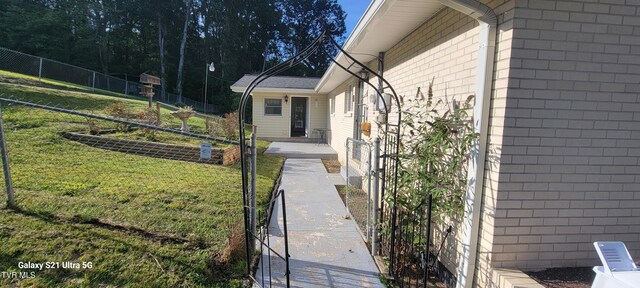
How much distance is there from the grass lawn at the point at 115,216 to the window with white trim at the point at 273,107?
770 cm

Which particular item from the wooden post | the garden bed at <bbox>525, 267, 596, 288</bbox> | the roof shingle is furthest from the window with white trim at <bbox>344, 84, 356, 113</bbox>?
the wooden post

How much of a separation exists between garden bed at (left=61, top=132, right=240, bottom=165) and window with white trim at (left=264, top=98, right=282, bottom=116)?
7.13m

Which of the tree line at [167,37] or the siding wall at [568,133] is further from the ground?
the tree line at [167,37]

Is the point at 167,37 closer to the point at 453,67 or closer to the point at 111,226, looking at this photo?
the point at 111,226

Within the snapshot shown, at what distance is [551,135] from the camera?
228cm

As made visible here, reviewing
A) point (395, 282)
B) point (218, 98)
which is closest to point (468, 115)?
point (395, 282)

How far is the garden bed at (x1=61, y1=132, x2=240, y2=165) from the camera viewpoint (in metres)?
7.07

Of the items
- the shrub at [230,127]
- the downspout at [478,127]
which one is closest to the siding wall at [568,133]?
the downspout at [478,127]

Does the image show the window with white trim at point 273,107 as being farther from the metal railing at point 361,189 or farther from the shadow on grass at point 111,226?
the shadow on grass at point 111,226

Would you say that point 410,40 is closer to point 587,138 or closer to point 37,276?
point 587,138

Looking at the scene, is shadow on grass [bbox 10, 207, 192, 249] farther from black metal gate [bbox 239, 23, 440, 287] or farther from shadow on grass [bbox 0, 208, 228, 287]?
black metal gate [bbox 239, 23, 440, 287]

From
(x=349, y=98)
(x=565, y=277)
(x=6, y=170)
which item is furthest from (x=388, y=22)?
(x=349, y=98)

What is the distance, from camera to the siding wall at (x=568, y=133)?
221 centimetres

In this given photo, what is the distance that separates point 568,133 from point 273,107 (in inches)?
503
